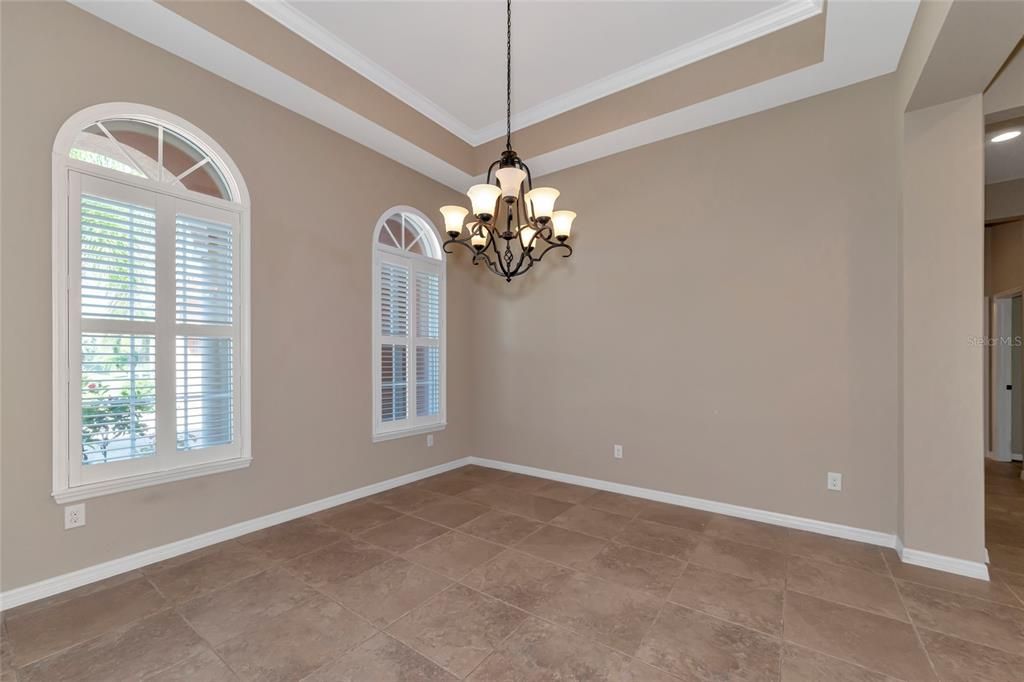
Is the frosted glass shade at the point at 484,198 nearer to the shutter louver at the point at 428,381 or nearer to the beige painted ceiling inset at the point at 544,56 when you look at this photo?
the beige painted ceiling inset at the point at 544,56

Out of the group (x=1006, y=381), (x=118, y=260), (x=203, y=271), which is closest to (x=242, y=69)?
(x=203, y=271)

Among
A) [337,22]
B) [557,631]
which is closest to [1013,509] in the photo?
[557,631]

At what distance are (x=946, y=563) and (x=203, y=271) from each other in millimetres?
5035

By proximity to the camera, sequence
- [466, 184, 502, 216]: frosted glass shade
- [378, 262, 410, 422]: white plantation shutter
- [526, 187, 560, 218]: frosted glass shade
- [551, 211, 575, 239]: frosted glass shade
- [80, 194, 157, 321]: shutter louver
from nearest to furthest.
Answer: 1. [80, 194, 157, 321]: shutter louver
2. [466, 184, 502, 216]: frosted glass shade
3. [526, 187, 560, 218]: frosted glass shade
4. [551, 211, 575, 239]: frosted glass shade
5. [378, 262, 410, 422]: white plantation shutter

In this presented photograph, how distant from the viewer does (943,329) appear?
251cm

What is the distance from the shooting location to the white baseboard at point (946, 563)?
2.39 m

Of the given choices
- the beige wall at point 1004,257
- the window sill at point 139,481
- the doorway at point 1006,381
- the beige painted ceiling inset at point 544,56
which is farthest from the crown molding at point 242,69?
the doorway at point 1006,381

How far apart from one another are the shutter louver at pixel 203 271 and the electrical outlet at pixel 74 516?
45.4 inches

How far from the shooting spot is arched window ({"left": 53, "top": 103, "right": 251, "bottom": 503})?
2.30m

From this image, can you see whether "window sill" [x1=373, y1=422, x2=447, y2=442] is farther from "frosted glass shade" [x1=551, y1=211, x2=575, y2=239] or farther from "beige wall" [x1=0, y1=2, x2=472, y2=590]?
"frosted glass shade" [x1=551, y1=211, x2=575, y2=239]

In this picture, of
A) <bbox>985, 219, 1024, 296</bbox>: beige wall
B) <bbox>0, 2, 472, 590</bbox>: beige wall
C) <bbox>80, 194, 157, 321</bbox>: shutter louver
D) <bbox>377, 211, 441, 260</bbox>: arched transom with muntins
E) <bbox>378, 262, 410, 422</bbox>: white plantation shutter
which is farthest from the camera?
<bbox>985, 219, 1024, 296</bbox>: beige wall

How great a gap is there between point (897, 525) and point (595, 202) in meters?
3.40

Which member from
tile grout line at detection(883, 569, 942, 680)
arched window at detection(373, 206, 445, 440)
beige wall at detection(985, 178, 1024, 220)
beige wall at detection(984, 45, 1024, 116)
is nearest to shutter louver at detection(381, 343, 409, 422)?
arched window at detection(373, 206, 445, 440)

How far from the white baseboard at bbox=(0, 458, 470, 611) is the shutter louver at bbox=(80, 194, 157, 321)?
4.71ft
